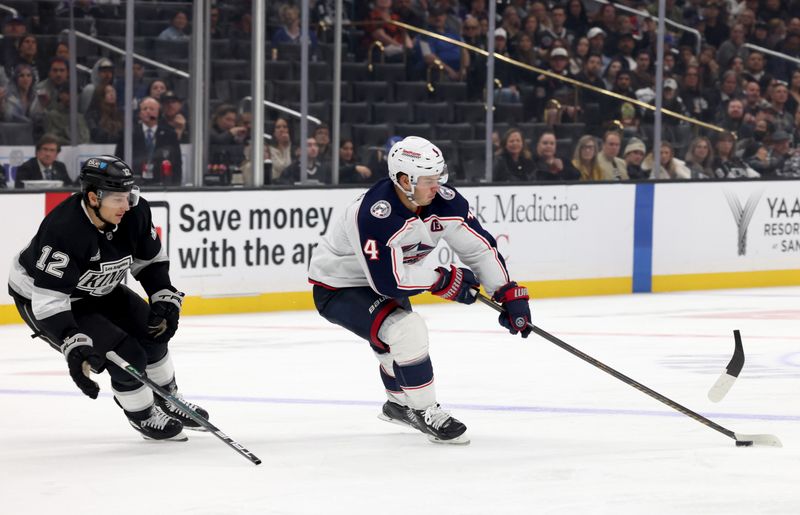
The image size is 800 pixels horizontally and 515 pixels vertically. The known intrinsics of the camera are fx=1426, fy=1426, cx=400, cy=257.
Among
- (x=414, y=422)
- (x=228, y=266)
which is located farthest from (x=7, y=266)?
(x=414, y=422)

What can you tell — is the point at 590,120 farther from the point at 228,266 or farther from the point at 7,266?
the point at 7,266

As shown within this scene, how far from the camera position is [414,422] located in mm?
4984

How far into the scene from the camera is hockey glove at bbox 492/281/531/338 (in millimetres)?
4781

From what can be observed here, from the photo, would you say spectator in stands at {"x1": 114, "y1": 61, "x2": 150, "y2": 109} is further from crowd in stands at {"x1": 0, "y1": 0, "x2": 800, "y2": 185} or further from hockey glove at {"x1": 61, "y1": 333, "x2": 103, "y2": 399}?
hockey glove at {"x1": 61, "y1": 333, "x2": 103, "y2": 399}

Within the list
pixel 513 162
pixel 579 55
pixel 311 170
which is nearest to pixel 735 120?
pixel 579 55

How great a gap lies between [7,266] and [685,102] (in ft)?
17.2

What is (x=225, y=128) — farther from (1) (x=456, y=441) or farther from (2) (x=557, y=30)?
(1) (x=456, y=441)

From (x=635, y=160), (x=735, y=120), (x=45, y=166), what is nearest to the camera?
(x=45, y=166)

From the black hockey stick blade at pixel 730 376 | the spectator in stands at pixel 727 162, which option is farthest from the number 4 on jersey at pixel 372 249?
the spectator in stands at pixel 727 162

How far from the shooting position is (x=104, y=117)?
27.5 feet

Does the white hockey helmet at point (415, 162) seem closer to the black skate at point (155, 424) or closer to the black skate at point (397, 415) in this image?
the black skate at point (397, 415)

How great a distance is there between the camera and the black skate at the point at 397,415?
505cm

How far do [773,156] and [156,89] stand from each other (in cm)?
479

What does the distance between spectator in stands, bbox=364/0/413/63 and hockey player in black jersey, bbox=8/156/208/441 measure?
5524mm
